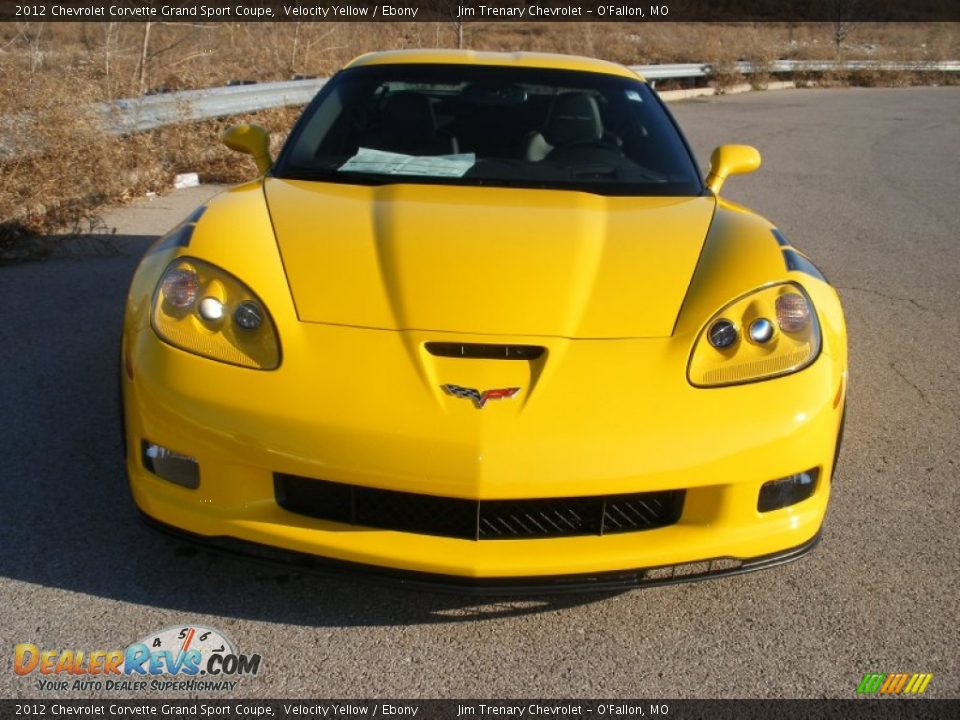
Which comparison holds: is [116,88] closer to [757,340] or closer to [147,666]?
[147,666]

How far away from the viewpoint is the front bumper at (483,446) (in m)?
2.05

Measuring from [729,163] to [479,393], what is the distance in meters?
2.03

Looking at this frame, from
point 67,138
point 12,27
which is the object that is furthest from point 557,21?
point 67,138

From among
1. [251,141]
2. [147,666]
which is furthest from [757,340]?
[251,141]

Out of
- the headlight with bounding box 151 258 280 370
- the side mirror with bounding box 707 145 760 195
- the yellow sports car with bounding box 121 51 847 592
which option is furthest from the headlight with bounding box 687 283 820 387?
the side mirror with bounding box 707 145 760 195

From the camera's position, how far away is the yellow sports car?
6.83ft

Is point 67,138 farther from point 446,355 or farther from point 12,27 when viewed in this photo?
point 446,355

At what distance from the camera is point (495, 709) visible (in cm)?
205

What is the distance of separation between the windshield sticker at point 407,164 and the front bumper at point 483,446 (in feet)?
3.93

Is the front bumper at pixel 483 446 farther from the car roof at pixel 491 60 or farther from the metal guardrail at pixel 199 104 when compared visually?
the metal guardrail at pixel 199 104

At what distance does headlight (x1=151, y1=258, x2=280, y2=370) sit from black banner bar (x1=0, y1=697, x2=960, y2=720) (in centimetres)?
79

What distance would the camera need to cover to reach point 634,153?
3.61m

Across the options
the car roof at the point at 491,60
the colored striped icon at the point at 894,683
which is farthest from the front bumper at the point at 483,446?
the car roof at the point at 491,60

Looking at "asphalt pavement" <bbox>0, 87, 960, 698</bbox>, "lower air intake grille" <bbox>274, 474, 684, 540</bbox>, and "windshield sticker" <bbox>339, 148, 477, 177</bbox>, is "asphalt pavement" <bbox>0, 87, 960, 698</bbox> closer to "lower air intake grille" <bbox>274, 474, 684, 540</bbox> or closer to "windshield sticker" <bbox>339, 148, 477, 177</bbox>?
"lower air intake grille" <bbox>274, 474, 684, 540</bbox>
